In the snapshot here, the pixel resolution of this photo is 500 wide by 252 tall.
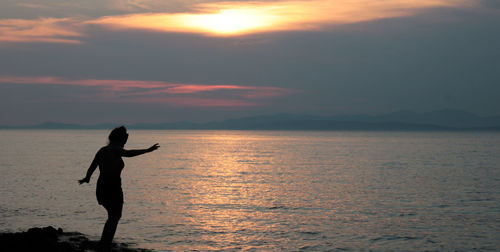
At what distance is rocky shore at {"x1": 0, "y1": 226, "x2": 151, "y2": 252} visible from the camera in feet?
44.9

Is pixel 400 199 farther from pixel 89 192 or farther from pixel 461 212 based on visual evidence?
pixel 89 192

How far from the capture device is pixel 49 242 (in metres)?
14.1

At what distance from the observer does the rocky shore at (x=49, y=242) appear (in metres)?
13.7

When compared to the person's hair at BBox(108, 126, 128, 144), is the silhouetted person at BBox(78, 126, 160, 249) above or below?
below

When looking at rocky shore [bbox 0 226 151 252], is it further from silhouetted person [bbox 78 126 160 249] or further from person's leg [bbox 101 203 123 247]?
silhouetted person [bbox 78 126 160 249]

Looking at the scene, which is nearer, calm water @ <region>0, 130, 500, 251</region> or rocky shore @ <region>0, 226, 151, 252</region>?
rocky shore @ <region>0, 226, 151, 252</region>

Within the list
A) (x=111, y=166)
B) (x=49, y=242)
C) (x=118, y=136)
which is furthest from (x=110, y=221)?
(x=49, y=242)

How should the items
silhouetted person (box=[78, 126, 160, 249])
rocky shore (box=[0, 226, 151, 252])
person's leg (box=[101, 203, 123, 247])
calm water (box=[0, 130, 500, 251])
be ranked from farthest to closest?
calm water (box=[0, 130, 500, 251]) < rocky shore (box=[0, 226, 151, 252]) < person's leg (box=[101, 203, 123, 247]) < silhouetted person (box=[78, 126, 160, 249])

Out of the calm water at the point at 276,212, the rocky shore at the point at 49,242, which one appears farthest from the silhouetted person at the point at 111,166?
the calm water at the point at 276,212

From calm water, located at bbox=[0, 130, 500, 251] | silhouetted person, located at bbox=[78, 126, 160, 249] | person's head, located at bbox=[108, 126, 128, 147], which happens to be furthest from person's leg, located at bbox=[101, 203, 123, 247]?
calm water, located at bbox=[0, 130, 500, 251]

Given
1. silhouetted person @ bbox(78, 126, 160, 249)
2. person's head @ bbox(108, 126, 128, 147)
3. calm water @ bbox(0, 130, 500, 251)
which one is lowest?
calm water @ bbox(0, 130, 500, 251)

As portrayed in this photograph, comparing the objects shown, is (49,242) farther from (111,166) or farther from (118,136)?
(118,136)

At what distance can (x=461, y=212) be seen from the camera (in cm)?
2288

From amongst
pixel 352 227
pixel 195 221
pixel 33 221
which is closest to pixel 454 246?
pixel 352 227
